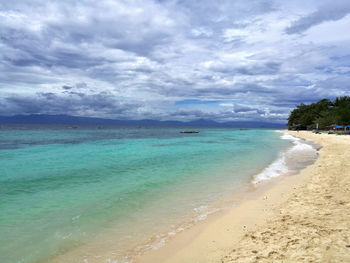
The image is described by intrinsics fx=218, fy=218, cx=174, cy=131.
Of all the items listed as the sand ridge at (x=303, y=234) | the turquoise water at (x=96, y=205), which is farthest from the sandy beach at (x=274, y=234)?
the turquoise water at (x=96, y=205)

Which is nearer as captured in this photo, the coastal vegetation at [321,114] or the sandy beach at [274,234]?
the sandy beach at [274,234]

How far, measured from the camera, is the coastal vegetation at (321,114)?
77.3 meters

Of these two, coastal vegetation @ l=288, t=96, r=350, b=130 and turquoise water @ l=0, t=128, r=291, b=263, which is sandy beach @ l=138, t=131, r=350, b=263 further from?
coastal vegetation @ l=288, t=96, r=350, b=130

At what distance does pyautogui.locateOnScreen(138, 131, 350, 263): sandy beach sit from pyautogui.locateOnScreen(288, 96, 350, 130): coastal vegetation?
85.1 metres

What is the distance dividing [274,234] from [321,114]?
352 feet

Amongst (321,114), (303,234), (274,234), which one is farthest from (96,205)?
(321,114)

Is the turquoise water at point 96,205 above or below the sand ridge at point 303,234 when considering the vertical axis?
below

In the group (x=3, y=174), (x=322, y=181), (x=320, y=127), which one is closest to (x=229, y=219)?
(x=322, y=181)

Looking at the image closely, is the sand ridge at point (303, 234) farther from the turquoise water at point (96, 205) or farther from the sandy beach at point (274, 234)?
the turquoise water at point (96, 205)

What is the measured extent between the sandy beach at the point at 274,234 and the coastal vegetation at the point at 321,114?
85.1m

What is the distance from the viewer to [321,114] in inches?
3693

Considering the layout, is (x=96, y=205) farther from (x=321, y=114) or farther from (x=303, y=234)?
(x=321, y=114)

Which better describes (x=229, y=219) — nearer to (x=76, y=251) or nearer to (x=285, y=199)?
(x=285, y=199)

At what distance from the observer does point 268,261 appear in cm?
450
